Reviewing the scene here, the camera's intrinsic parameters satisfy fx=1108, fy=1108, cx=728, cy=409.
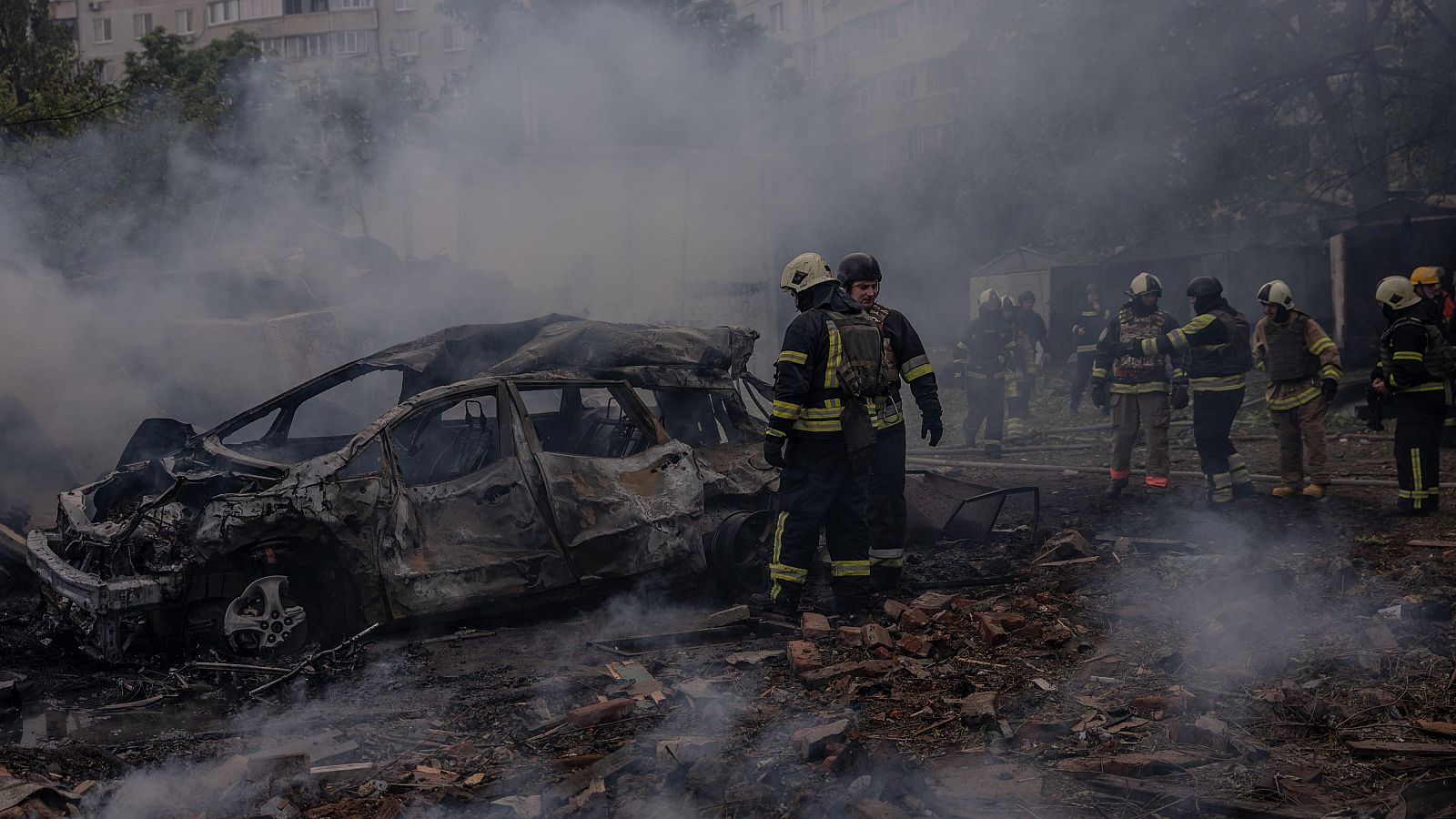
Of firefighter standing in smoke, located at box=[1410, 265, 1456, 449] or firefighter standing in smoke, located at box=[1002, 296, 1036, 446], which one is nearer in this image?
firefighter standing in smoke, located at box=[1410, 265, 1456, 449]

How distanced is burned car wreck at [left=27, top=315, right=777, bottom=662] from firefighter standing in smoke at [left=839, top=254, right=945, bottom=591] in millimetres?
734

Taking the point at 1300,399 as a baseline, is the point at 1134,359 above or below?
above

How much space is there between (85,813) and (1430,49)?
20946 mm

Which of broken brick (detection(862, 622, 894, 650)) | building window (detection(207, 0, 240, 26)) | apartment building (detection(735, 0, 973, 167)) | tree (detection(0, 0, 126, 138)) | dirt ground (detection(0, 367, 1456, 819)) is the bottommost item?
dirt ground (detection(0, 367, 1456, 819))

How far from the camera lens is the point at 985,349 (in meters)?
12.7

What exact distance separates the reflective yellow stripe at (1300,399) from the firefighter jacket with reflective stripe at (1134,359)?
775 millimetres

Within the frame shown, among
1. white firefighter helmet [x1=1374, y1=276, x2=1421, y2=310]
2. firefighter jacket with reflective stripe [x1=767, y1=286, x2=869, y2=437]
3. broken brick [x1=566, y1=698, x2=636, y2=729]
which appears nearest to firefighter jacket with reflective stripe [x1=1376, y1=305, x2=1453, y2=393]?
white firefighter helmet [x1=1374, y1=276, x2=1421, y2=310]

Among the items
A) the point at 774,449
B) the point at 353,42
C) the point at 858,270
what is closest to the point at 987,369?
the point at 858,270

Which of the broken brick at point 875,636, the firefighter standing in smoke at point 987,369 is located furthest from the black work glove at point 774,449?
the firefighter standing in smoke at point 987,369

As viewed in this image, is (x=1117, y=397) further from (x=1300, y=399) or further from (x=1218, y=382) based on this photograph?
(x=1300, y=399)

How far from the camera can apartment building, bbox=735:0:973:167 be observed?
3234cm

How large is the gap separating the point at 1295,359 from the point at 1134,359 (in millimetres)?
1223

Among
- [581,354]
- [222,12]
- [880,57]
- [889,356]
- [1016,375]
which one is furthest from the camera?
[222,12]

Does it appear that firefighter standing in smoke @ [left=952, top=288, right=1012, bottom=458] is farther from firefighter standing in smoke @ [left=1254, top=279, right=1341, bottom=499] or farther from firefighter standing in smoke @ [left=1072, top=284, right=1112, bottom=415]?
firefighter standing in smoke @ [left=1254, top=279, right=1341, bottom=499]
